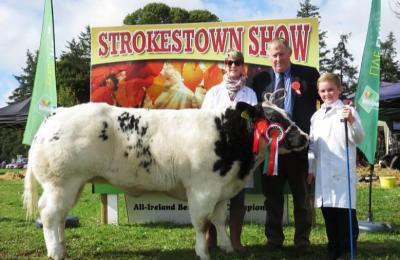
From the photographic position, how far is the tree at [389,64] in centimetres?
6086

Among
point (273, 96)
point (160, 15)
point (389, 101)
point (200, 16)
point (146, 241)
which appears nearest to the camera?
point (273, 96)

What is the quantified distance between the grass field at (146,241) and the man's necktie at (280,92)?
1895mm

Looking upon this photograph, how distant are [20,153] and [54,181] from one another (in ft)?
185

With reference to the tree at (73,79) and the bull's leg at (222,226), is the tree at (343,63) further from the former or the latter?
the bull's leg at (222,226)

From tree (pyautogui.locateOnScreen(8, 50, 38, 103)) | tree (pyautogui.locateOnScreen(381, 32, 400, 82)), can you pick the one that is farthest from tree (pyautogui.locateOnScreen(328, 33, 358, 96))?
tree (pyautogui.locateOnScreen(8, 50, 38, 103))

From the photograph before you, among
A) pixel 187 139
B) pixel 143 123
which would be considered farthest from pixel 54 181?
pixel 187 139

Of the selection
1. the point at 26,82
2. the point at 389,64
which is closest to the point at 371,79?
the point at 389,64

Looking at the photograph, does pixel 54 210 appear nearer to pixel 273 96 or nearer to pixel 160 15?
pixel 273 96

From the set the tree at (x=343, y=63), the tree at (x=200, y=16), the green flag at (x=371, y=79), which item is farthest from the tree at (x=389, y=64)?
the green flag at (x=371, y=79)

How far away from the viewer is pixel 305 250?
20.3 ft

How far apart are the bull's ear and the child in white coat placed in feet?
2.19

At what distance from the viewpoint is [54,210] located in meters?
5.44

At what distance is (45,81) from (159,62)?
2046 mm

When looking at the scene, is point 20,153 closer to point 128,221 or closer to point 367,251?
point 128,221
